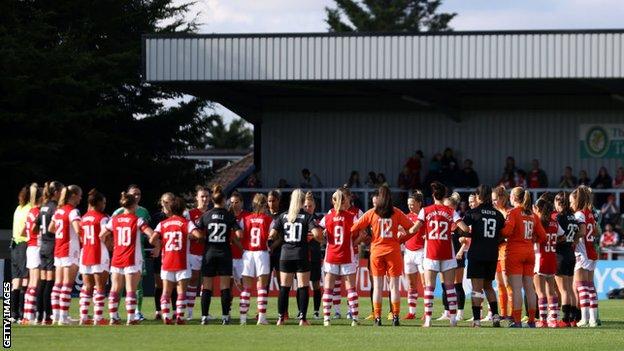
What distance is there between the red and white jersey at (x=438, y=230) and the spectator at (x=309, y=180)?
62.5 ft

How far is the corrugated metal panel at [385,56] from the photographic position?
33344mm

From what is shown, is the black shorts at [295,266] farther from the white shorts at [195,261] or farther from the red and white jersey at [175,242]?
the white shorts at [195,261]

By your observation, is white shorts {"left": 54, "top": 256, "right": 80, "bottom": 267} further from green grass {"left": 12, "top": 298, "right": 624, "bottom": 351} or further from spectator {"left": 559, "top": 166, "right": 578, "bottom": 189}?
spectator {"left": 559, "top": 166, "right": 578, "bottom": 189}

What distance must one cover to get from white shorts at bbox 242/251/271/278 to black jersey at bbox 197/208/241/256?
1.64ft

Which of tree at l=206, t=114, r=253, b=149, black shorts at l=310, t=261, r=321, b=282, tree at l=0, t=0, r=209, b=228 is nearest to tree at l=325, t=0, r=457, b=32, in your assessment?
tree at l=206, t=114, r=253, b=149

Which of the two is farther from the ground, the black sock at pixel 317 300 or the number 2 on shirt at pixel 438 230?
the number 2 on shirt at pixel 438 230

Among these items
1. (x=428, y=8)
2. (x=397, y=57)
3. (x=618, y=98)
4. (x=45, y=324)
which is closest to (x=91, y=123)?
(x=397, y=57)

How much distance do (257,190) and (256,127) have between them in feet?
13.5


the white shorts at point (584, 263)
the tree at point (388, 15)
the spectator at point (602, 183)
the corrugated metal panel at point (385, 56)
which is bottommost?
the white shorts at point (584, 263)

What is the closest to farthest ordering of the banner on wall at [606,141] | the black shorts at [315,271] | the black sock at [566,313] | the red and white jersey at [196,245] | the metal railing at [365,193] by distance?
the black sock at [566,313]
the red and white jersey at [196,245]
the black shorts at [315,271]
the metal railing at [365,193]
the banner on wall at [606,141]

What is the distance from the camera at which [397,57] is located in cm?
3406

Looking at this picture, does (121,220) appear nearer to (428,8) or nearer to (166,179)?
(166,179)

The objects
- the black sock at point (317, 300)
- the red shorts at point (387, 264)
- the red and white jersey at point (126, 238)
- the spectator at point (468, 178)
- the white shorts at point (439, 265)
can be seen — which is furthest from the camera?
the spectator at point (468, 178)

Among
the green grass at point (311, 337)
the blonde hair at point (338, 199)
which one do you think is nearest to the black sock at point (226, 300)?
the green grass at point (311, 337)
